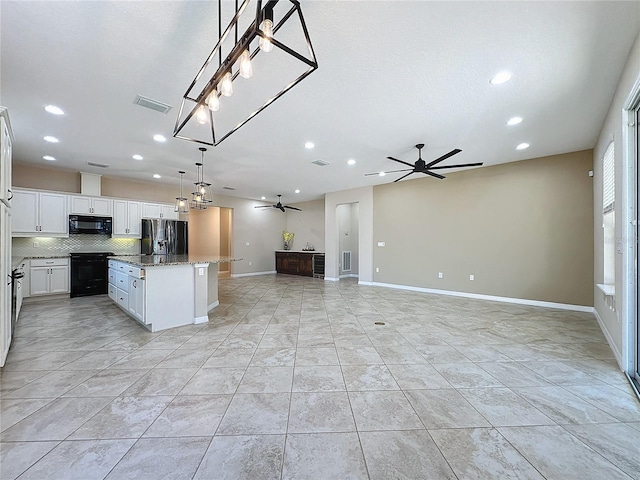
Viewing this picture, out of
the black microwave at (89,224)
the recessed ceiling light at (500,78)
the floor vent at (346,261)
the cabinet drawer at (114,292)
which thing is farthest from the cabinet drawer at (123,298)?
the floor vent at (346,261)

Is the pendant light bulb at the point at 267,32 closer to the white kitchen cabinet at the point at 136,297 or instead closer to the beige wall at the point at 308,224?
the white kitchen cabinet at the point at 136,297

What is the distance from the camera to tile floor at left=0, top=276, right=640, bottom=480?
1425 millimetres

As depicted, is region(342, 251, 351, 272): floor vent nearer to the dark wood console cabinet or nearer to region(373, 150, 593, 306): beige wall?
the dark wood console cabinet

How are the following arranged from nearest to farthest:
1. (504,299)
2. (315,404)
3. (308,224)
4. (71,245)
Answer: (315,404) < (504,299) < (71,245) < (308,224)

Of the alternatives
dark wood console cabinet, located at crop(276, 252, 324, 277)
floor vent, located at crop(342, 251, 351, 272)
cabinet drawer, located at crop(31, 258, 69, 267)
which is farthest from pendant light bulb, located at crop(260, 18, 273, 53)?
floor vent, located at crop(342, 251, 351, 272)

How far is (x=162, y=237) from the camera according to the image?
21.7ft

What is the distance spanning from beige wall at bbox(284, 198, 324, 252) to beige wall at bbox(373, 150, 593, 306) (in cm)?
317

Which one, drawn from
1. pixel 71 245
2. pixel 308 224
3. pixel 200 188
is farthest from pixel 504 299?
pixel 71 245

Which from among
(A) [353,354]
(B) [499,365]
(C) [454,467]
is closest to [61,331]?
(A) [353,354]

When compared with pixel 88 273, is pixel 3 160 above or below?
above

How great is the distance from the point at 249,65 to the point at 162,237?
20.8 feet

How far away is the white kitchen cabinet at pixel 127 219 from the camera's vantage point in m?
6.25

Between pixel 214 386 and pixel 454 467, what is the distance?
1.82m

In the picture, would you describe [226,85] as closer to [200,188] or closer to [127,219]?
[200,188]
